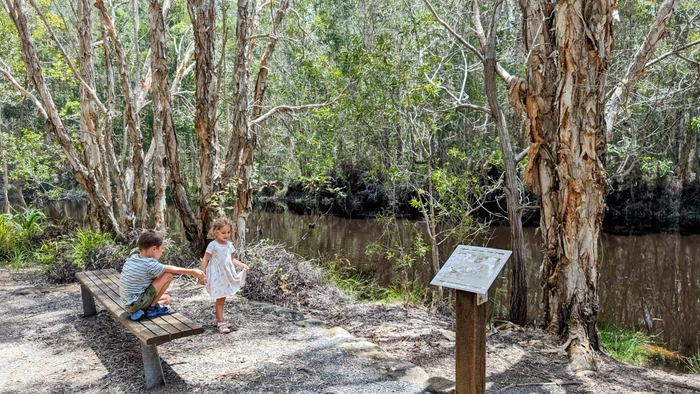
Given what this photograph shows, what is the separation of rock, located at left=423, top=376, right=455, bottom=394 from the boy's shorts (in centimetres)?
220

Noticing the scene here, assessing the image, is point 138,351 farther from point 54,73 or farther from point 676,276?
point 676,276

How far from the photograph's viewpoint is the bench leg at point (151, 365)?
3.38 meters

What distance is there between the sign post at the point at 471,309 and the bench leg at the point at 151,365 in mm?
2047

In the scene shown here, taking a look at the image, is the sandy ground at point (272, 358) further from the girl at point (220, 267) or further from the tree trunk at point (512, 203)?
the tree trunk at point (512, 203)

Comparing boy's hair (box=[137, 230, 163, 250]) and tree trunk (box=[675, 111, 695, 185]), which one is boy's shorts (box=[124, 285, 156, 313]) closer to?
boy's hair (box=[137, 230, 163, 250])

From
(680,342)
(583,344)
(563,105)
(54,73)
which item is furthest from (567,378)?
(54,73)

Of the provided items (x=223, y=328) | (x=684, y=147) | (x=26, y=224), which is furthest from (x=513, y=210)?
(x=684, y=147)

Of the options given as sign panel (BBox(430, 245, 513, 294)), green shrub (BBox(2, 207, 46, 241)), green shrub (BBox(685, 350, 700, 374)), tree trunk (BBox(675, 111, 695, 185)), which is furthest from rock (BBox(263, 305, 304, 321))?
tree trunk (BBox(675, 111, 695, 185))

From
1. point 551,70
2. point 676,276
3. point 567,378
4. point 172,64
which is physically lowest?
point 676,276

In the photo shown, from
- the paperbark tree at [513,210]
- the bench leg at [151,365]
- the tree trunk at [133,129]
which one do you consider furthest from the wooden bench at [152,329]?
the tree trunk at [133,129]

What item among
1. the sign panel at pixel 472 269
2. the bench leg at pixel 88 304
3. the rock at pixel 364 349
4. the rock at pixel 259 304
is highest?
the sign panel at pixel 472 269

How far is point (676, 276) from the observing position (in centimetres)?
1081

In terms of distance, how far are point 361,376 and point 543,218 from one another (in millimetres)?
2577

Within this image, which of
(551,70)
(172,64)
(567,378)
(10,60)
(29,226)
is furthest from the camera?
(172,64)
